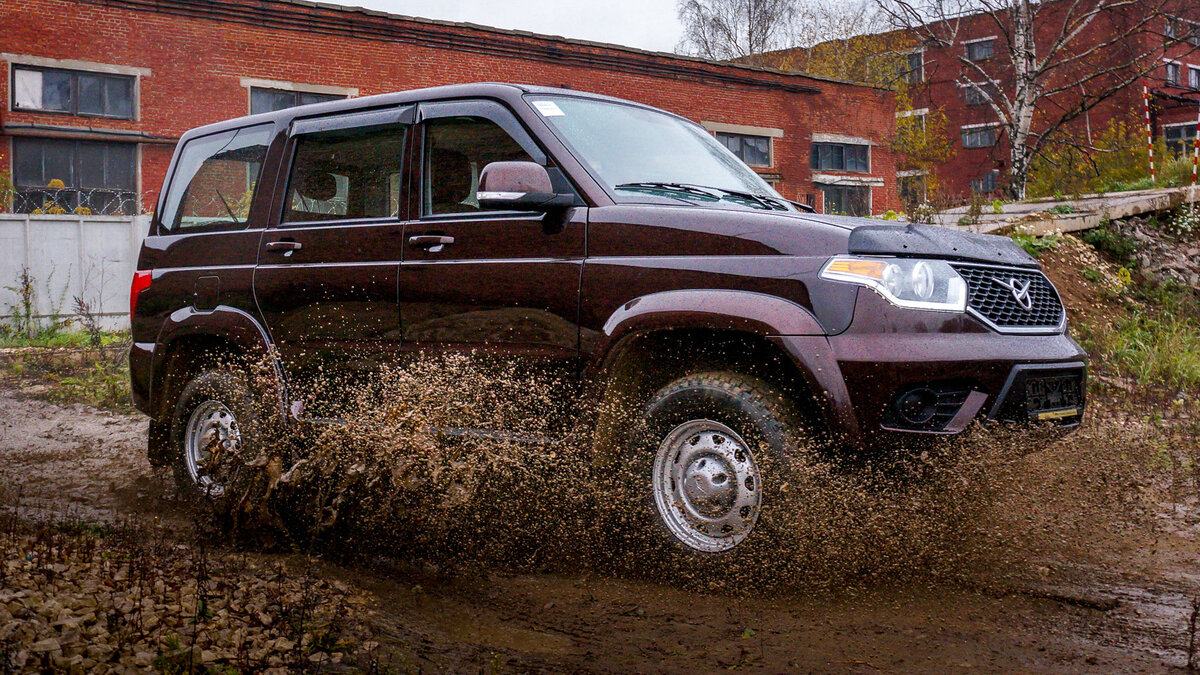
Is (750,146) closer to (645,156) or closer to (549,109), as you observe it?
(645,156)

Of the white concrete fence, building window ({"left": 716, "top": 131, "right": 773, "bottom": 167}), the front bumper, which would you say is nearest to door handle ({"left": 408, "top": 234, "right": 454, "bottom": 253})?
the front bumper

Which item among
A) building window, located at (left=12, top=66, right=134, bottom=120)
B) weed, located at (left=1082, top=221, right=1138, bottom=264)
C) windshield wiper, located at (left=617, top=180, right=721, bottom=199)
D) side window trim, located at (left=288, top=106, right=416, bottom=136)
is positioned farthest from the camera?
building window, located at (left=12, top=66, right=134, bottom=120)

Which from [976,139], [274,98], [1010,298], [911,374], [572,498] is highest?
[976,139]

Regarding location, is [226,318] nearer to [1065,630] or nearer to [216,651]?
[216,651]

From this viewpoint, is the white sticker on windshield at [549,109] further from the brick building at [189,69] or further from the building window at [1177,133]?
the building window at [1177,133]

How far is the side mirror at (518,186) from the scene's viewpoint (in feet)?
13.7

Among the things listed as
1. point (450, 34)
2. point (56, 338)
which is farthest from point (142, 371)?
point (450, 34)

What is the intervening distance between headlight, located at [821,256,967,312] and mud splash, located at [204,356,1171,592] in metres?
0.49

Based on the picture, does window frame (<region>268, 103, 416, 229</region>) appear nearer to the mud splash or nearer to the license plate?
the mud splash

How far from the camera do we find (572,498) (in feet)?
13.9

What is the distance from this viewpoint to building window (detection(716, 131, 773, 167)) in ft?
99.6

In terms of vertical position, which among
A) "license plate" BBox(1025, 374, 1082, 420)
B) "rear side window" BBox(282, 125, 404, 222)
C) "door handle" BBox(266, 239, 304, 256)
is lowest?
"license plate" BBox(1025, 374, 1082, 420)

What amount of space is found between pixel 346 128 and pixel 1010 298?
10.4 feet

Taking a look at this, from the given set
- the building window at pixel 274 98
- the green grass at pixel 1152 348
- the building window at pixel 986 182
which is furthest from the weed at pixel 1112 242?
the building window at pixel 986 182
